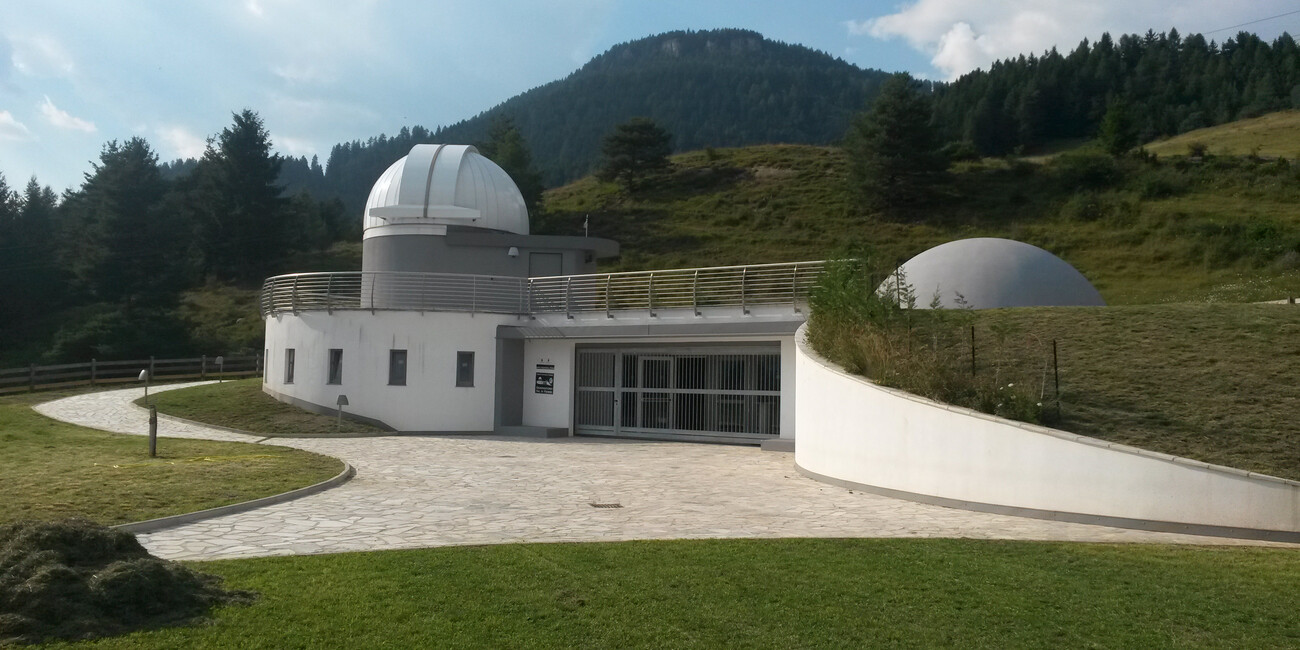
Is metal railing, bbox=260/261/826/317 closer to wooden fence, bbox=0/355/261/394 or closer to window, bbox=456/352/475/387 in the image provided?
window, bbox=456/352/475/387

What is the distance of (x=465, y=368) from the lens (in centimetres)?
2538

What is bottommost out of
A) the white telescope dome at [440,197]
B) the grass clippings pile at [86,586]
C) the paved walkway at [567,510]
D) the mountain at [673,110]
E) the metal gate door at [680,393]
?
the paved walkway at [567,510]

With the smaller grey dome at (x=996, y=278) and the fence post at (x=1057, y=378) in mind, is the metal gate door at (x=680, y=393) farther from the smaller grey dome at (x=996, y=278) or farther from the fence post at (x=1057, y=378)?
the fence post at (x=1057, y=378)

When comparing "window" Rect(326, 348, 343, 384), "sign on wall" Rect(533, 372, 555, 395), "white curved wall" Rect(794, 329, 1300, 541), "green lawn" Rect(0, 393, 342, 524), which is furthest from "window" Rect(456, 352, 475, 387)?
"white curved wall" Rect(794, 329, 1300, 541)

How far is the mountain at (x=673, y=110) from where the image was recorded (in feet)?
421

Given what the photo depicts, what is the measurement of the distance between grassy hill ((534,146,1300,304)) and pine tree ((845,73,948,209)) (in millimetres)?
1360

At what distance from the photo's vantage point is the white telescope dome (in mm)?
29203

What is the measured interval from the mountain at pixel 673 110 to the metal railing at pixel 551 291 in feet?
279

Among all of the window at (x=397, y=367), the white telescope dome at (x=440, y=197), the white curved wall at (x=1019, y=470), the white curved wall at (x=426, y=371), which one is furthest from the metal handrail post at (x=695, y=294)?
the white telescope dome at (x=440, y=197)

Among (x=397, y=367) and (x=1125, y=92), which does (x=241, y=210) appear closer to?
(x=397, y=367)

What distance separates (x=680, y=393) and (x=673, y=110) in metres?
121

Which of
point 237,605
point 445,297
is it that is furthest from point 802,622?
point 445,297

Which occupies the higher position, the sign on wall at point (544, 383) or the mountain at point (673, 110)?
the mountain at point (673, 110)

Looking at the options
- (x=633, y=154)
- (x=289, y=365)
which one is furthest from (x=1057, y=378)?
(x=633, y=154)
